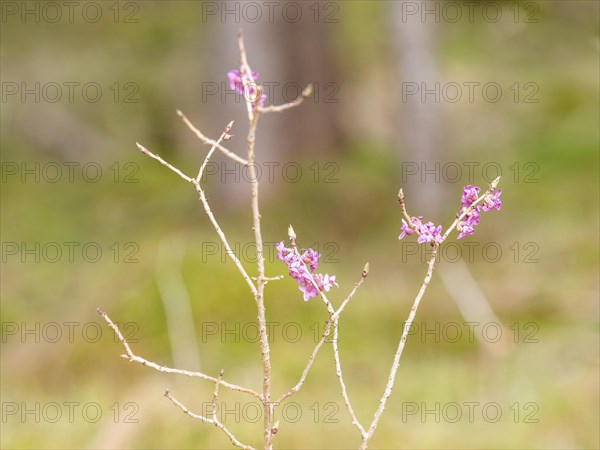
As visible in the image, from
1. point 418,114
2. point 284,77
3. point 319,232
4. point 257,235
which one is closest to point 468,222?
point 257,235

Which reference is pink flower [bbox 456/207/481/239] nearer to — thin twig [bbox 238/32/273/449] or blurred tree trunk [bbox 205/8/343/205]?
thin twig [bbox 238/32/273/449]

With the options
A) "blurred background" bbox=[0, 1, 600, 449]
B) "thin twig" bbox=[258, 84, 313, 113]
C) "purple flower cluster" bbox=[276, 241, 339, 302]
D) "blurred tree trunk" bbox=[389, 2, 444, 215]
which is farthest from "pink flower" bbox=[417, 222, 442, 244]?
"blurred tree trunk" bbox=[389, 2, 444, 215]

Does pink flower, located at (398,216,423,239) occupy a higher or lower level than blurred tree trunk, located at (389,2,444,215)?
lower

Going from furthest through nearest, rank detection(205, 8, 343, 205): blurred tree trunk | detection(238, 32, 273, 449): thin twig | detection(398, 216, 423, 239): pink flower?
1. detection(205, 8, 343, 205): blurred tree trunk
2. detection(398, 216, 423, 239): pink flower
3. detection(238, 32, 273, 449): thin twig

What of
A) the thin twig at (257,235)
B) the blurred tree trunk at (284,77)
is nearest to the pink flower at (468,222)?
the thin twig at (257,235)

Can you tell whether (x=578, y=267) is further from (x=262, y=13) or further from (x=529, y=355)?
(x=262, y=13)

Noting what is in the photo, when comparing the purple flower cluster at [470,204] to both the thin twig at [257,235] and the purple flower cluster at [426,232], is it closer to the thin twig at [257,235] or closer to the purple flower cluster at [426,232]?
the purple flower cluster at [426,232]

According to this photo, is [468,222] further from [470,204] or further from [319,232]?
[319,232]
